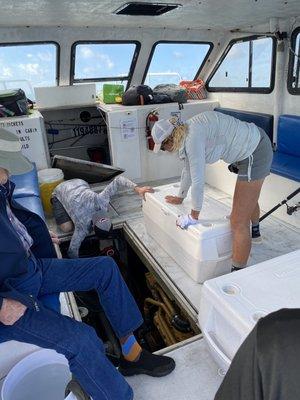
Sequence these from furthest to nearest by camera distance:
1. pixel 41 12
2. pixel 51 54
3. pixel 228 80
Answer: pixel 228 80 < pixel 51 54 < pixel 41 12

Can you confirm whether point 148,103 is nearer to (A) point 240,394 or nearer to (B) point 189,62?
(B) point 189,62

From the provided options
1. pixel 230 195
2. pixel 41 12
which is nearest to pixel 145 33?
pixel 41 12

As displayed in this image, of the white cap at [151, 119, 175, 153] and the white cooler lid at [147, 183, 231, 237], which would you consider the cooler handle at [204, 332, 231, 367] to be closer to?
the white cooler lid at [147, 183, 231, 237]

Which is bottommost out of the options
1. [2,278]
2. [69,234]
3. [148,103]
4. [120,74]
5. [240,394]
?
[69,234]

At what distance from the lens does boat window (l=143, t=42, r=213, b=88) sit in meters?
4.42

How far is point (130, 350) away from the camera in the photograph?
156 cm

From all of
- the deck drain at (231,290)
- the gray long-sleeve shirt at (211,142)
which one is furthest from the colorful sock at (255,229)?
the deck drain at (231,290)

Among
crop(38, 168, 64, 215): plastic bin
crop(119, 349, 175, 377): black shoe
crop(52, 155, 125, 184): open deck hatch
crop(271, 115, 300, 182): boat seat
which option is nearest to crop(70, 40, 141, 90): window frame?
crop(52, 155, 125, 184): open deck hatch

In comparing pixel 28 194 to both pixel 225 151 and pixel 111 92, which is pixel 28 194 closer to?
pixel 225 151

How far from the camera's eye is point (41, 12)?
9.16 feet

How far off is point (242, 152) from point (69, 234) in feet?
5.98

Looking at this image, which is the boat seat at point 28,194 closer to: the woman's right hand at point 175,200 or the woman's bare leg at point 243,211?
the woman's right hand at point 175,200

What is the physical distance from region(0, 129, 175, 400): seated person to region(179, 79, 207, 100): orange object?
11.9ft

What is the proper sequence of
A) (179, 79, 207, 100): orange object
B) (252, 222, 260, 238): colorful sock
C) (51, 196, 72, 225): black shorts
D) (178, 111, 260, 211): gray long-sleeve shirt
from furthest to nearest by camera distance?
(179, 79, 207, 100): orange object
(51, 196, 72, 225): black shorts
(252, 222, 260, 238): colorful sock
(178, 111, 260, 211): gray long-sleeve shirt
